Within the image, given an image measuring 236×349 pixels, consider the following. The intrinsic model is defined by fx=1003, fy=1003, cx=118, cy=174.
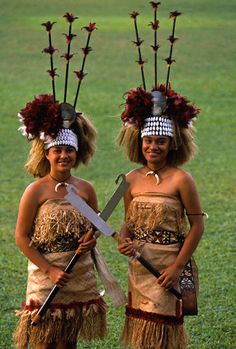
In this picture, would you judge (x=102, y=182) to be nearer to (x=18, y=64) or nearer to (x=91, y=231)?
(x=91, y=231)

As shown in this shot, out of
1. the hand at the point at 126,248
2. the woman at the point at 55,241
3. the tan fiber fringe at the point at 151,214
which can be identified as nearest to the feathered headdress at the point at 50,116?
the woman at the point at 55,241

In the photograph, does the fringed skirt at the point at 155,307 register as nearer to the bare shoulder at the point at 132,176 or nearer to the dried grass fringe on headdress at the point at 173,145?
the bare shoulder at the point at 132,176

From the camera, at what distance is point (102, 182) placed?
10.2 m

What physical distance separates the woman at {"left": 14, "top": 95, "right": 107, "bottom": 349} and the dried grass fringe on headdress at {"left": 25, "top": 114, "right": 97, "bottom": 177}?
0.03 metres

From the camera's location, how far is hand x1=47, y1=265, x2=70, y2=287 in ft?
14.5

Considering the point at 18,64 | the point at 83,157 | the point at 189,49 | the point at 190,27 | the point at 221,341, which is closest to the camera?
the point at 83,157

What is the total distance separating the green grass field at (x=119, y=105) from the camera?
6.61 m

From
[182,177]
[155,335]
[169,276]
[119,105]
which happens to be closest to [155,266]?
[169,276]

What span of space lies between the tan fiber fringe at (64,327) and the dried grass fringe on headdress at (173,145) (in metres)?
0.74

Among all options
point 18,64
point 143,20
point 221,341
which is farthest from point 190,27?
point 221,341

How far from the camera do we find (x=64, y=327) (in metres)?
4.53

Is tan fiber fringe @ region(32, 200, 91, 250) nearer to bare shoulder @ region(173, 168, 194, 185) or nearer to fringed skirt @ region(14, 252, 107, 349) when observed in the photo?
fringed skirt @ region(14, 252, 107, 349)

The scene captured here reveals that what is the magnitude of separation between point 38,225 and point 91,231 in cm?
28

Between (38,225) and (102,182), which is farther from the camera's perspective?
(102,182)
